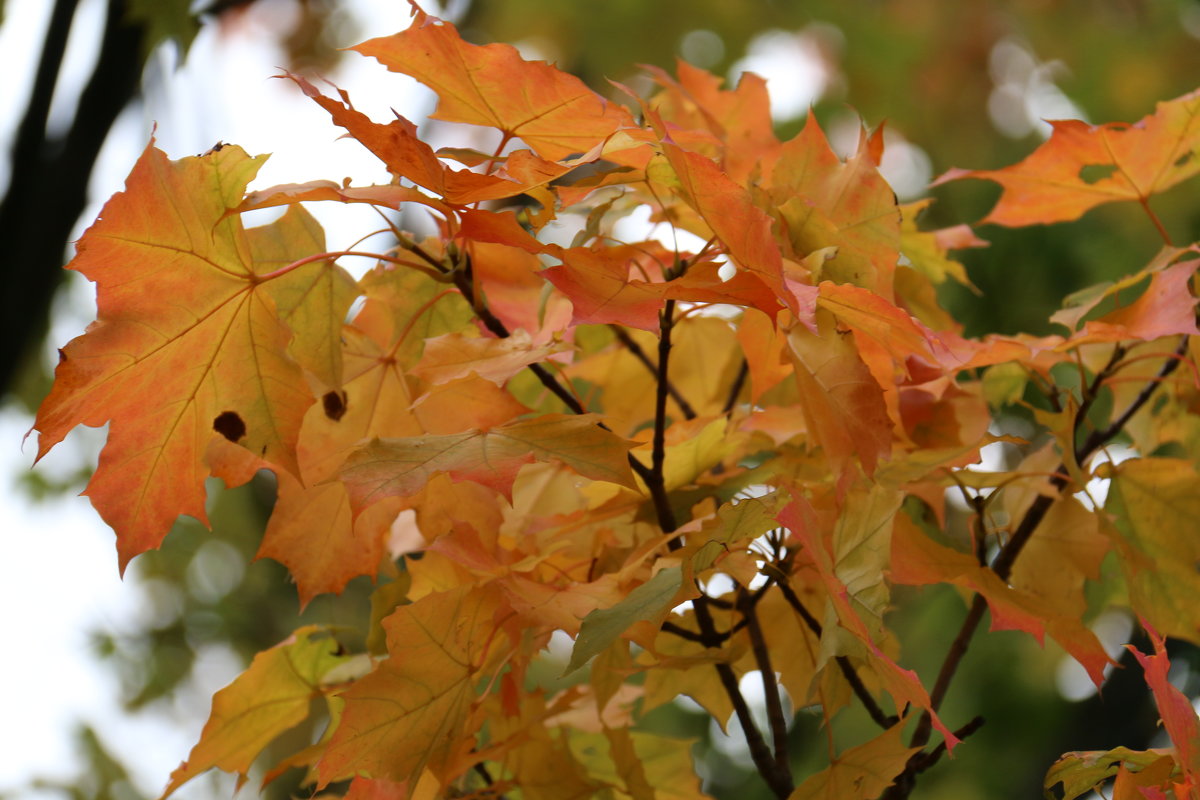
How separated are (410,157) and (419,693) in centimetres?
28

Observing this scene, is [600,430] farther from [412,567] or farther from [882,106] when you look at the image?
[882,106]

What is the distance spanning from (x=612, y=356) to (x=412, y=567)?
0.77ft

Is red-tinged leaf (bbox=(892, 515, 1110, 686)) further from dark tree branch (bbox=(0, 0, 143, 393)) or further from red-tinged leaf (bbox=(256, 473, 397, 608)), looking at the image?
dark tree branch (bbox=(0, 0, 143, 393))

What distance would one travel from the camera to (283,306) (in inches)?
24.5

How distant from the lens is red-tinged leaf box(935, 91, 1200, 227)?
738mm

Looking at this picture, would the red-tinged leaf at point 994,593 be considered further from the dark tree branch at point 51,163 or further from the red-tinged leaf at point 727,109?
the dark tree branch at point 51,163

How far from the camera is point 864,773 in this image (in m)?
0.55

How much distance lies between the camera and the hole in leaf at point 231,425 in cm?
58

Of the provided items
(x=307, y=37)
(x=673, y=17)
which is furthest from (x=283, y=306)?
(x=307, y=37)

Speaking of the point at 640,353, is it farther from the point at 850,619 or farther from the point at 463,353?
the point at 850,619

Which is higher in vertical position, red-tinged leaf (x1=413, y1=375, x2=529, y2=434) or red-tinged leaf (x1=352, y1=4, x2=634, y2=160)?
red-tinged leaf (x1=352, y1=4, x2=634, y2=160)

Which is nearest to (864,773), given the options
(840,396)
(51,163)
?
(840,396)

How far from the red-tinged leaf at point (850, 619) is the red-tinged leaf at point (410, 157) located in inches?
7.9

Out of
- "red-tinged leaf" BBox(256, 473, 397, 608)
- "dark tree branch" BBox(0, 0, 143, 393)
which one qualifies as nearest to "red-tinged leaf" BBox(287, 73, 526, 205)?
"red-tinged leaf" BBox(256, 473, 397, 608)
